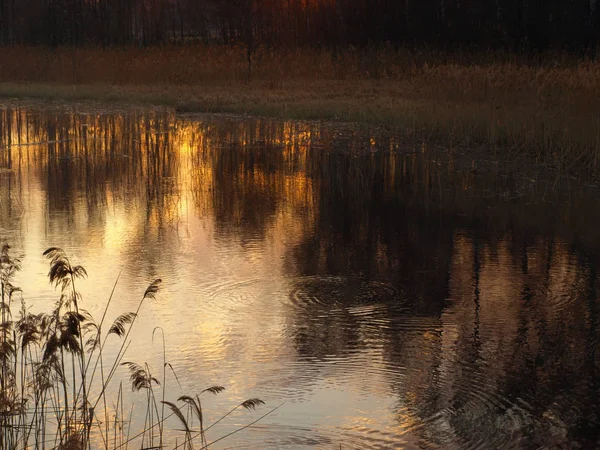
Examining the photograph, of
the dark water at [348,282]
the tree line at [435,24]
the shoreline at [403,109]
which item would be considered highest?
the tree line at [435,24]

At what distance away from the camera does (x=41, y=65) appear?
3466 centimetres

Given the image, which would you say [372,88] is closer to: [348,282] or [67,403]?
[348,282]

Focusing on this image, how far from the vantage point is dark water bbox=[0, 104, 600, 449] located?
5.37 m

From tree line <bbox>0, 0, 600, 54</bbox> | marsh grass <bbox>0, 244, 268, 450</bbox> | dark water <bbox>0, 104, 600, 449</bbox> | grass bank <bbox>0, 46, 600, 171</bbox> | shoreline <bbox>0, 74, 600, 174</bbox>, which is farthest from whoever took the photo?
tree line <bbox>0, 0, 600, 54</bbox>

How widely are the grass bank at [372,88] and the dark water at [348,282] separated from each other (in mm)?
1194

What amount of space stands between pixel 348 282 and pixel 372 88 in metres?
17.8

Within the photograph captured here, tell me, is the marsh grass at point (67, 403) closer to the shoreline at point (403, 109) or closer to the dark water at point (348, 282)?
the dark water at point (348, 282)

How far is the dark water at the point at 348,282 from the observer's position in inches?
211

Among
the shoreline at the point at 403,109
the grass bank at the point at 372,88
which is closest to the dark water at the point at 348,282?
the shoreline at the point at 403,109

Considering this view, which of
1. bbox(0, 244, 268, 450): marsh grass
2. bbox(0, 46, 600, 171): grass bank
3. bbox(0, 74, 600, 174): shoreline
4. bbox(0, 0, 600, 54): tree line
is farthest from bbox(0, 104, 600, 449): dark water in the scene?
bbox(0, 0, 600, 54): tree line

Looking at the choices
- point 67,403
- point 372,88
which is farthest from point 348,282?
point 372,88

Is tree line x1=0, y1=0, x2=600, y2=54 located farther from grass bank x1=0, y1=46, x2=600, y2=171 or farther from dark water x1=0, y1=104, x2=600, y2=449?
dark water x1=0, y1=104, x2=600, y2=449

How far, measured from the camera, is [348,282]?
8086mm

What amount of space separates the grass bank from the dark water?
1194mm
